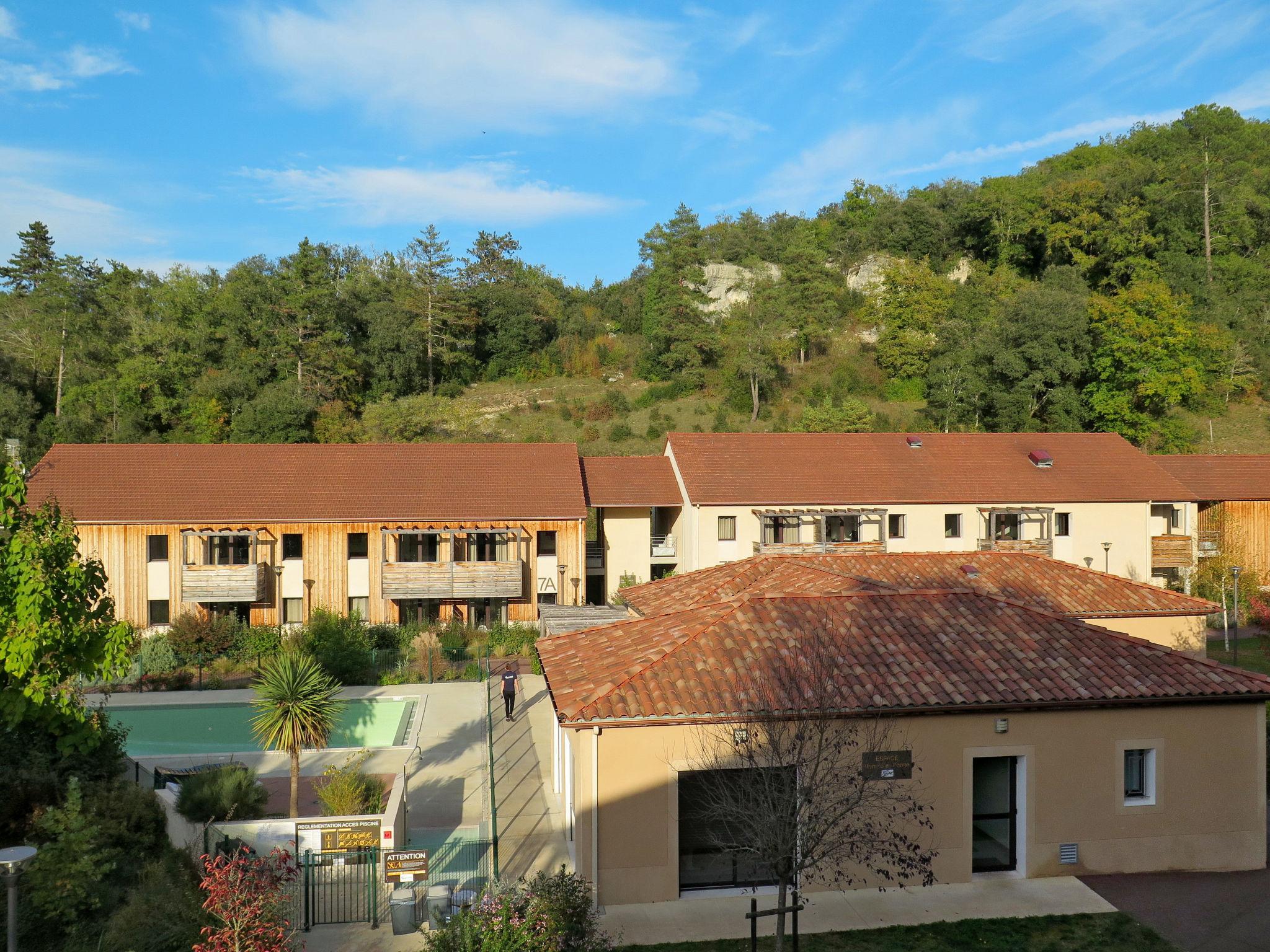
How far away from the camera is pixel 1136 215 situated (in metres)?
64.5

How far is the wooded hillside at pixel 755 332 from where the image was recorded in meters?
56.5

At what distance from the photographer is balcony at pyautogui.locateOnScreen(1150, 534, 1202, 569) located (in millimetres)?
38656

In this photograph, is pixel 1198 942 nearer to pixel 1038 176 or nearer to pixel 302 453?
pixel 302 453

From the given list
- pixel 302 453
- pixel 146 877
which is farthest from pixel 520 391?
pixel 146 877

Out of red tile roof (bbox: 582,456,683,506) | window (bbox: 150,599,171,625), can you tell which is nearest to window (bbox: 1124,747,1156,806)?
red tile roof (bbox: 582,456,683,506)

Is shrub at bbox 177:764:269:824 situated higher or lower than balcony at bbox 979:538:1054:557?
lower

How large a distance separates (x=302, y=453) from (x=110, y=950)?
3055 cm

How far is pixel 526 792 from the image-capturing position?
18891 mm

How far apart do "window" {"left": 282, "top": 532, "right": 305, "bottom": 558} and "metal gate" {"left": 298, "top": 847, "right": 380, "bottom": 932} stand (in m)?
22.6

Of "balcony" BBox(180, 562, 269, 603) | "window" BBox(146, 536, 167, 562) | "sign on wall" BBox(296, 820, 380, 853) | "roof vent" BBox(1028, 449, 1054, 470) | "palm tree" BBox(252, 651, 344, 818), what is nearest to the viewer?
"sign on wall" BBox(296, 820, 380, 853)

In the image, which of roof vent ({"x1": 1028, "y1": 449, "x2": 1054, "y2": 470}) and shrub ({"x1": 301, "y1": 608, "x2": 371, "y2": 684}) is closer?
shrub ({"x1": 301, "y1": 608, "x2": 371, "y2": 684})

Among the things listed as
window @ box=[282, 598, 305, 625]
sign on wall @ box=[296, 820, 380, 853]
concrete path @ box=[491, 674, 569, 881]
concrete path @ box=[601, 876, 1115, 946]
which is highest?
window @ box=[282, 598, 305, 625]

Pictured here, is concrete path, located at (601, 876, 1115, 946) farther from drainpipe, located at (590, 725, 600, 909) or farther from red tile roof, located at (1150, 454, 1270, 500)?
red tile roof, located at (1150, 454, 1270, 500)

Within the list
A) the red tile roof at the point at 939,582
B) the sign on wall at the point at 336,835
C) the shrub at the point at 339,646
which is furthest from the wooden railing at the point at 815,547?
the sign on wall at the point at 336,835
